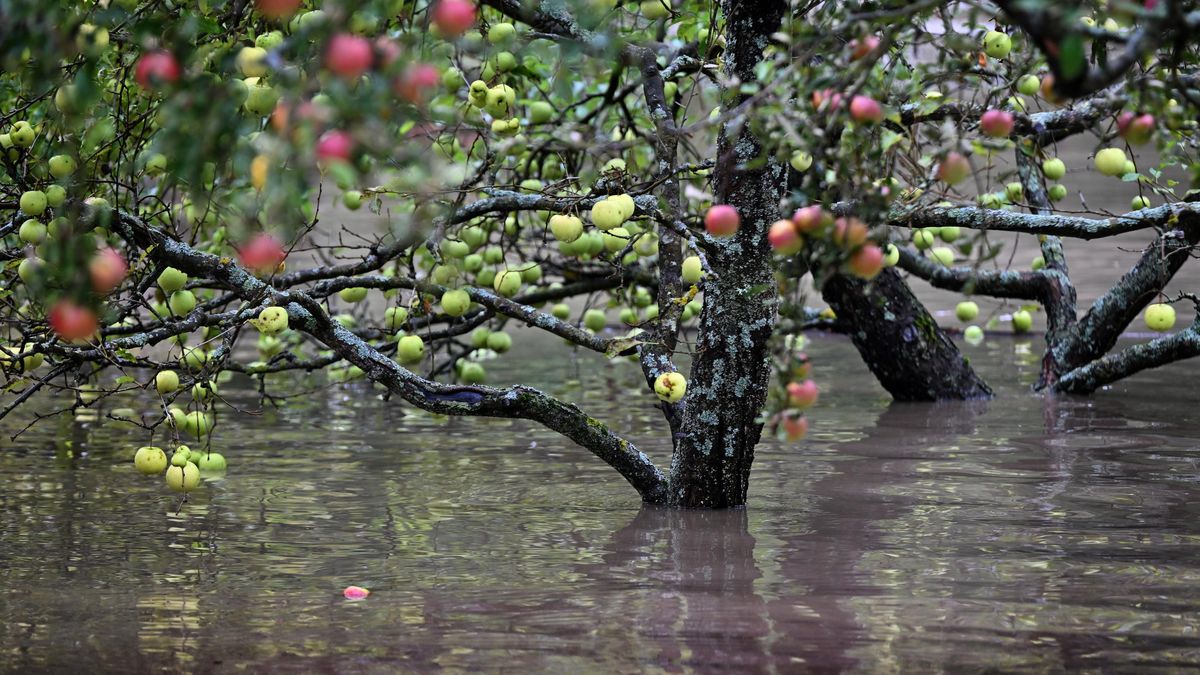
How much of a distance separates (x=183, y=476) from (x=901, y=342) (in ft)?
16.5

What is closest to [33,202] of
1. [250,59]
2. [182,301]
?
[182,301]

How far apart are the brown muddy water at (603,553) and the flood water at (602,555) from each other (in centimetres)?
1

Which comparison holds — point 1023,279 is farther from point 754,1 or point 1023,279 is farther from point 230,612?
point 230,612

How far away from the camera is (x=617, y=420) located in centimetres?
852

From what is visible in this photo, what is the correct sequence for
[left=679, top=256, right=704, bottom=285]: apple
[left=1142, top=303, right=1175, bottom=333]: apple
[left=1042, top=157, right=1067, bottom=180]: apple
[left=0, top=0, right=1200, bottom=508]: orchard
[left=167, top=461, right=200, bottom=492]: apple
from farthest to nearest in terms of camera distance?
[left=1042, top=157, right=1067, bottom=180]: apple → [left=1142, top=303, right=1175, bottom=333]: apple → [left=679, top=256, right=704, bottom=285]: apple → [left=167, top=461, right=200, bottom=492]: apple → [left=0, top=0, right=1200, bottom=508]: orchard

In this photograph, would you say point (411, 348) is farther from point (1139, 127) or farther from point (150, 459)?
point (1139, 127)

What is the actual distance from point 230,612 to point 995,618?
93.5 inches

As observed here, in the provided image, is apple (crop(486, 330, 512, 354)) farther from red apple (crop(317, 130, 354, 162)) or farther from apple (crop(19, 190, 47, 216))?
red apple (crop(317, 130, 354, 162))

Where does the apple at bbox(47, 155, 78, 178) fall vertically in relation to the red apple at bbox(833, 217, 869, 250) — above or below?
above

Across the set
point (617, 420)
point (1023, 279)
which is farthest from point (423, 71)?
point (1023, 279)

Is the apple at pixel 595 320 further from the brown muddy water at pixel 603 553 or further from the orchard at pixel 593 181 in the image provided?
the brown muddy water at pixel 603 553

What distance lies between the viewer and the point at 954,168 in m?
3.09

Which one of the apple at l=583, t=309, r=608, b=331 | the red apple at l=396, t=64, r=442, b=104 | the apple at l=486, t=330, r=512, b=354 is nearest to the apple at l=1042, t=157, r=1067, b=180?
the apple at l=583, t=309, r=608, b=331

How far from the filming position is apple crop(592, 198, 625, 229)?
15.5ft
